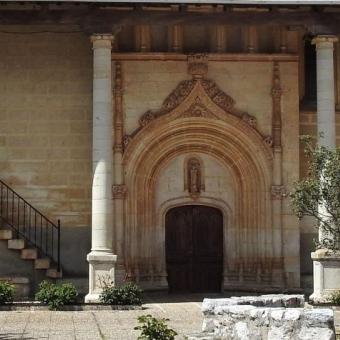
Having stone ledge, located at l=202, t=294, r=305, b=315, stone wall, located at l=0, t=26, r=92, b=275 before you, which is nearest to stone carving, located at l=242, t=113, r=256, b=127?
stone wall, located at l=0, t=26, r=92, b=275

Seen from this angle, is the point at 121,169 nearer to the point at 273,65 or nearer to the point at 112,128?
the point at 112,128

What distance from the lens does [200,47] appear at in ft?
79.2

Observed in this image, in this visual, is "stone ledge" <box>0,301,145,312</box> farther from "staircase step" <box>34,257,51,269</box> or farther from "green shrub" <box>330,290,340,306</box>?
"green shrub" <box>330,290,340,306</box>

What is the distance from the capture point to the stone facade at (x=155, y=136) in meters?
23.6

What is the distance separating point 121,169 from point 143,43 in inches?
129

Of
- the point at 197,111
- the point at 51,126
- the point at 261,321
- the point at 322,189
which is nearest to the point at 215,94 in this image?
A: the point at 197,111

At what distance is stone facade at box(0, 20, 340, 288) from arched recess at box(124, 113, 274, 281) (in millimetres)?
26

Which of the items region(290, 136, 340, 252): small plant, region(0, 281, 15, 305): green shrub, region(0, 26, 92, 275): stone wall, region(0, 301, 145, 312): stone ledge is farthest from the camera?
region(0, 26, 92, 275): stone wall

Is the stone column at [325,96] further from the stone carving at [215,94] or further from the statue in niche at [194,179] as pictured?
the statue in niche at [194,179]

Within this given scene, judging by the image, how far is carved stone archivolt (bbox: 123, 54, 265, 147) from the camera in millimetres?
23734

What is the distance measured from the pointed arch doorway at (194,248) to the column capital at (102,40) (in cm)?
516

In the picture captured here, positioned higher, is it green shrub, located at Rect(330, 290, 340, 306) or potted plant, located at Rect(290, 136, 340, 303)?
potted plant, located at Rect(290, 136, 340, 303)

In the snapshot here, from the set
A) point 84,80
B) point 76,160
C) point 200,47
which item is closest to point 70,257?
point 76,160

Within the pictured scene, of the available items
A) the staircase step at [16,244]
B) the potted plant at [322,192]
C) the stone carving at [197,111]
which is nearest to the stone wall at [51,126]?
the staircase step at [16,244]
